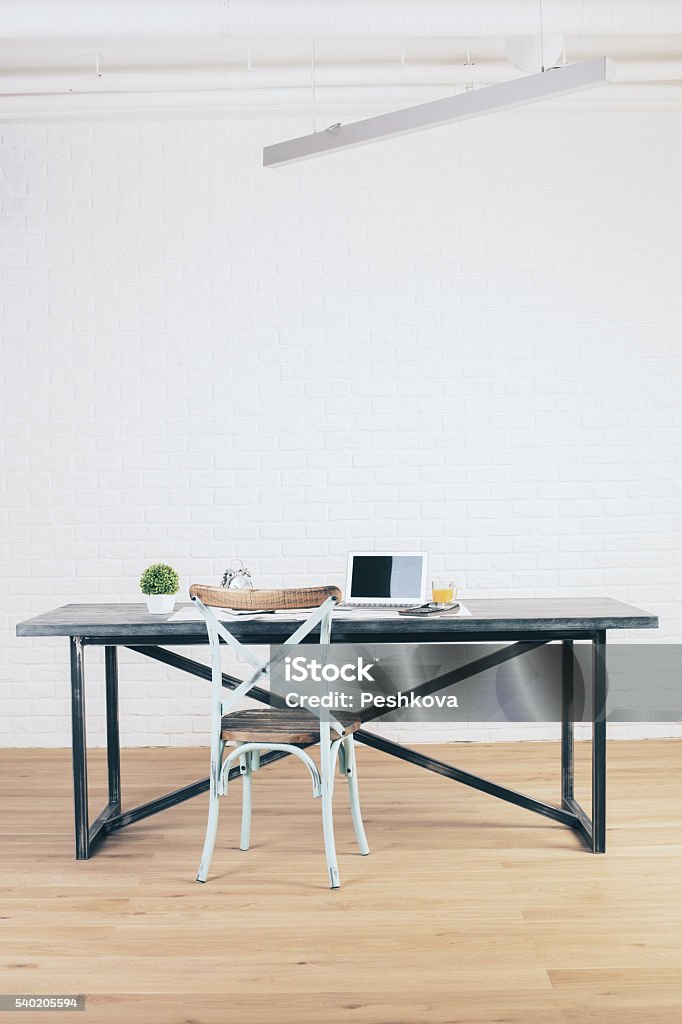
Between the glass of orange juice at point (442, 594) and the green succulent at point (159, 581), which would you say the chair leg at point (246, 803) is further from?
the glass of orange juice at point (442, 594)

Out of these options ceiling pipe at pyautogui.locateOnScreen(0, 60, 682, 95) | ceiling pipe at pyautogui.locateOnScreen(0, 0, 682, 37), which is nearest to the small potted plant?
ceiling pipe at pyautogui.locateOnScreen(0, 0, 682, 37)

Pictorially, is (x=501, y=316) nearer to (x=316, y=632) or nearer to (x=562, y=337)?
(x=562, y=337)

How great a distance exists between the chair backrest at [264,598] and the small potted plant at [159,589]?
449 mm

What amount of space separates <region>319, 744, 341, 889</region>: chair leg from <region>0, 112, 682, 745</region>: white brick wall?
1.62 meters

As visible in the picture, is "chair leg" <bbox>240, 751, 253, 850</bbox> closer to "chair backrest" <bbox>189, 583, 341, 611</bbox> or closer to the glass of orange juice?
"chair backrest" <bbox>189, 583, 341, 611</bbox>

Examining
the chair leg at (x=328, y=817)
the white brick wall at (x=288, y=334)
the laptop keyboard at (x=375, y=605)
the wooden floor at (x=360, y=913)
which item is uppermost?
the white brick wall at (x=288, y=334)

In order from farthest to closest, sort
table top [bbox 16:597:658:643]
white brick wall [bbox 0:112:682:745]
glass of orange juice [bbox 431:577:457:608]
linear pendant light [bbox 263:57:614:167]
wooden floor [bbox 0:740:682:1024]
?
white brick wall [bbox 0:112:682:745]
glass of orange juice [bbox 431:577:457:608]
table top [bbox 16:597:658:643]
linear pendant light [bbox 263:57:614:167]
wooden floor [bbox 0:740:682:1024]

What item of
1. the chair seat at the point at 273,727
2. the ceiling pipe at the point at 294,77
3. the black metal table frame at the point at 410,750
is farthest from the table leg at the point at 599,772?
the ceiling pipe at the point at 294,77

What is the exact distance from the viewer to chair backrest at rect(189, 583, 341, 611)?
8.34ft

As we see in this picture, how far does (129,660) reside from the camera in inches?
163

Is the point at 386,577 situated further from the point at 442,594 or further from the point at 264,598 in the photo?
the point at 264,598

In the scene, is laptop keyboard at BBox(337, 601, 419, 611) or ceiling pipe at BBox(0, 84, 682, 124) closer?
laptop keyboard at BBox(337, 601, 419, 611)

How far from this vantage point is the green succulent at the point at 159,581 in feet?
9.84

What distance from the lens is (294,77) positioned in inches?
150
